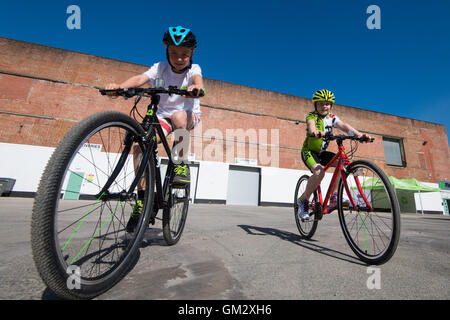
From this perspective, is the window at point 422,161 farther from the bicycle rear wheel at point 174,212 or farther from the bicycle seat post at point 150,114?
the bicycle seat post at point 150,114

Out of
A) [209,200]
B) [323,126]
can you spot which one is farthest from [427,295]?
[209,200]

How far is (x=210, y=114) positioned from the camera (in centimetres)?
1609

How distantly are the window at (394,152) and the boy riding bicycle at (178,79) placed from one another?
2472 centimetres

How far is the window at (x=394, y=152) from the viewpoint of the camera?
20531mm

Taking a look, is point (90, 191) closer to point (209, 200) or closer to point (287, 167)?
point (209, 200)

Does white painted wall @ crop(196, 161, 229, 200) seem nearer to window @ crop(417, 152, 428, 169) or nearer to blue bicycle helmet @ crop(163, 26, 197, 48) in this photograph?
blue bicycle helmet @ crop(163, 26, 197, 48)

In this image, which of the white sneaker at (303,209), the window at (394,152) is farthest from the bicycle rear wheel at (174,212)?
the window at (394,152)

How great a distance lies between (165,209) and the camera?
181 cm

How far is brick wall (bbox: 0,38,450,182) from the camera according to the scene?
13266 millimetres

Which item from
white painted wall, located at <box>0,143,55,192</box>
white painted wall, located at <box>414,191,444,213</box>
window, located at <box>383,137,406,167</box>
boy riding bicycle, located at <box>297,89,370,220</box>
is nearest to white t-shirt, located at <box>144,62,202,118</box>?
boy riding bicycle, located at <box>297,89,370,220</box>

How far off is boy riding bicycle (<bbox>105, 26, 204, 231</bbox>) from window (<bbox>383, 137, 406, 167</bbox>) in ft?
81.1

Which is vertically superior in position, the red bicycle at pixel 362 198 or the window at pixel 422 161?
the window at pixel 422 161

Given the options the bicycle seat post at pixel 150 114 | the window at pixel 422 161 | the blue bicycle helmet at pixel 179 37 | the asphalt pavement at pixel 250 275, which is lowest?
the asphalt pavement at pixel 250 275
